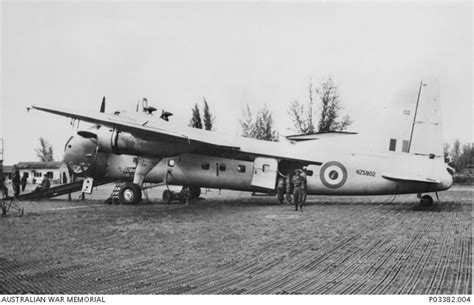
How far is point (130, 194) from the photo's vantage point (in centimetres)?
1678

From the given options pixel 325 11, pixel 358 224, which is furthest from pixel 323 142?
pixel 325 11

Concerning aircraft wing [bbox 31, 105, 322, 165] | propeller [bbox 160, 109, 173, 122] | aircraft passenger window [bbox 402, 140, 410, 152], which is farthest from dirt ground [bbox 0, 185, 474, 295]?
propeller [bbox 160, 109, 173, 122]

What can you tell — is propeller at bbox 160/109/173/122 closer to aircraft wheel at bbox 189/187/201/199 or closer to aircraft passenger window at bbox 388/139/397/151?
aircraft wheel at bbox 189/187/201/199

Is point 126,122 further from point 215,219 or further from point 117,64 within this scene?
point 215,219

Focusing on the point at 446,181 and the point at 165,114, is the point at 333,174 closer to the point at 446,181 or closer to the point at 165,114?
the point at 446,181

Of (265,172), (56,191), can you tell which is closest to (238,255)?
(265,172)

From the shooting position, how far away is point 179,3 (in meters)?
9.11

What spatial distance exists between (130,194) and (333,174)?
8.21m

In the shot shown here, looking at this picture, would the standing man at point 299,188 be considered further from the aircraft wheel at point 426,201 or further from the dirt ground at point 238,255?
the aircraft wheel at point 426,201

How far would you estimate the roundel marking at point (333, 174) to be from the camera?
15.6m

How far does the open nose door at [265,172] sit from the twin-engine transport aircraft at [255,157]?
4 cm

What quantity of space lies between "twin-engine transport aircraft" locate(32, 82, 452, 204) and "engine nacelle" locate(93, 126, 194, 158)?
4 centimetres

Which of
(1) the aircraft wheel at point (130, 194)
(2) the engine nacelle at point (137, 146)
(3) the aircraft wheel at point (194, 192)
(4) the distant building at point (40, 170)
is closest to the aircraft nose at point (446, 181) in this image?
(2) the engine nacelle at point (137, 146)

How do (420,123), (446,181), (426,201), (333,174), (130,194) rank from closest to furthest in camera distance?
(446,181) < (420,123) < (426,201) < (333,174) < (130,194)
